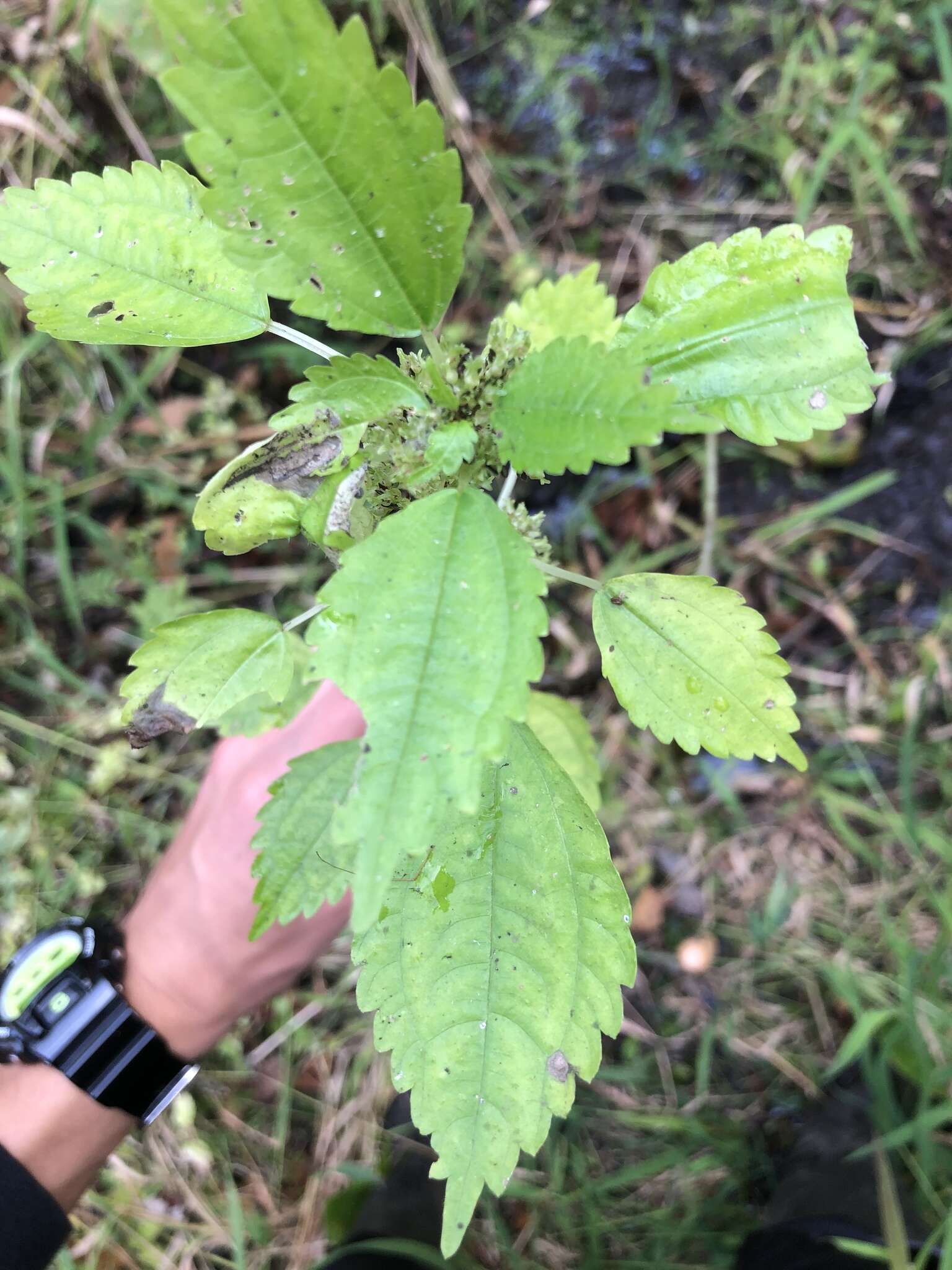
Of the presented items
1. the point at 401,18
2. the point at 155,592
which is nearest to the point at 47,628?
the point at 155,592

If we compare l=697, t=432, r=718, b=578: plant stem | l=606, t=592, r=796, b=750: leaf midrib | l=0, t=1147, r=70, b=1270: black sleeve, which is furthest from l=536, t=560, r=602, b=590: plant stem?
l=0, t=1147, r=70, b=1270: black sleeve

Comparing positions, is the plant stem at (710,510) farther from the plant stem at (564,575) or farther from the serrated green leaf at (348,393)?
the serrated green leaf at (348,393)

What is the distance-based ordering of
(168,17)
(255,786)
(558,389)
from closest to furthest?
1. (168,17)
2. (558,389)
3. (255,786)

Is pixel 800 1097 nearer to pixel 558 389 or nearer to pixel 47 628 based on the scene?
pixel 558 389

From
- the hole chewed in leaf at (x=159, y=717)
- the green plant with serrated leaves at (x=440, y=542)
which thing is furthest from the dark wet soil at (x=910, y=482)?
the hole chewed in leaf at (x=159, y=717)

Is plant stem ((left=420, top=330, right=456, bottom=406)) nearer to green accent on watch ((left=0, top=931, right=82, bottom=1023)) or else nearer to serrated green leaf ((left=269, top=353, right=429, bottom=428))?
serrated green leaf ((left=269, top=353, right=429, bottom=428))

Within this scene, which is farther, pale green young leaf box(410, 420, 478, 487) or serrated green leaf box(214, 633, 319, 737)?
serrated green leaf box(214, 633, 319, 737)
